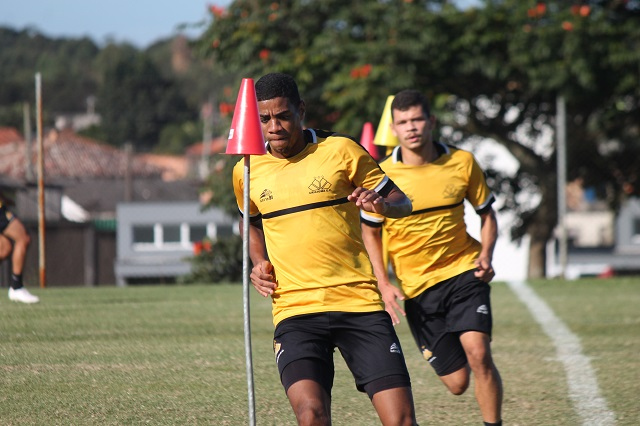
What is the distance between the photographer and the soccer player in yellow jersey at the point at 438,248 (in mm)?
6934

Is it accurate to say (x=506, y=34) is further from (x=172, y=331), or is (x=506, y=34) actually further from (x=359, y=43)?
(x=172, y=331)

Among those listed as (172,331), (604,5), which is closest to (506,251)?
(604,5)

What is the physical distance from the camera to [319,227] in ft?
17.0

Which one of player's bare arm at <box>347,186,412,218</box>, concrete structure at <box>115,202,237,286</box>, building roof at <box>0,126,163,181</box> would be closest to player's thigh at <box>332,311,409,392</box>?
player's bare arm at <box>347,186,412,218</box>

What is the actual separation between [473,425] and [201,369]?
2.64 metres

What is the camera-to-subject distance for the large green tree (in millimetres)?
20859

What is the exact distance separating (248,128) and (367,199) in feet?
2.22

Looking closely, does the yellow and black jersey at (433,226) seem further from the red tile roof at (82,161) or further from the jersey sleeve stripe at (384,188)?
the red tile roof at (82,161)

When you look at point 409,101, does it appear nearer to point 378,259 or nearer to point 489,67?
point 378,259

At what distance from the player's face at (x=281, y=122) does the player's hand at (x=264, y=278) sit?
0.53 m

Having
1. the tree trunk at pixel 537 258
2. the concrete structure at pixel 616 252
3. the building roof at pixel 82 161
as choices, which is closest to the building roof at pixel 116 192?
the building roof at pixel 82 161

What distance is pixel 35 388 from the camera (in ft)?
25.4

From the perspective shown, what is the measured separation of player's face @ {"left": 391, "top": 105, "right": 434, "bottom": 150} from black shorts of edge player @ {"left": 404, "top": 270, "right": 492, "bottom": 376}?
2.82 ft

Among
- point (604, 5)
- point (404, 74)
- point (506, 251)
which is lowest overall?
point (506, 251)
